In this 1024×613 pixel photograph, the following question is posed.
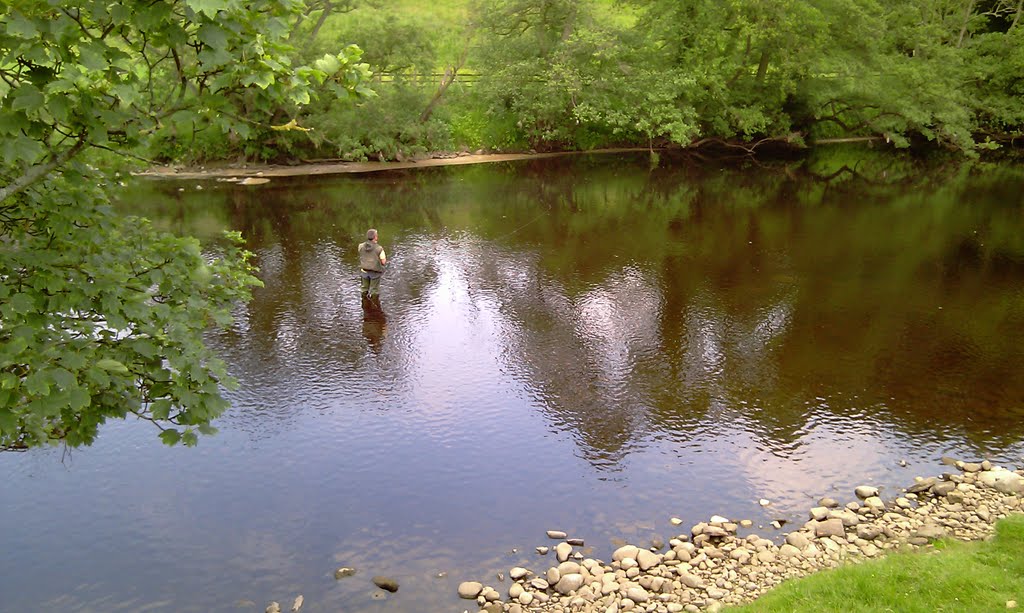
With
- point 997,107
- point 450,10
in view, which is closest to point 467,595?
point 997,107

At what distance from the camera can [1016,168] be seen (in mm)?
43875

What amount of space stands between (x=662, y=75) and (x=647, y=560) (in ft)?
130

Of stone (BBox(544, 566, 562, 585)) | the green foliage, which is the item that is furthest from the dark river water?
the green foliage

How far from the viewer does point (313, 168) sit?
45.6m

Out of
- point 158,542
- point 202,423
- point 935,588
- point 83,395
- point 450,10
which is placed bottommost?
point 158,542

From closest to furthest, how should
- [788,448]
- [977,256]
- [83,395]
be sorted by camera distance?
[83,395]
[788,448]
[977,256]

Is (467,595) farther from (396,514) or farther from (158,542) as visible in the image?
(158,542)

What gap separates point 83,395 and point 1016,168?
165 ft

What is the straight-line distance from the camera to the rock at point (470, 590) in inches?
420

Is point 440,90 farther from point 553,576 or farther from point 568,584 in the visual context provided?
point 568,584

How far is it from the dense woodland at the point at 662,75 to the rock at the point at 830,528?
36.3 meters

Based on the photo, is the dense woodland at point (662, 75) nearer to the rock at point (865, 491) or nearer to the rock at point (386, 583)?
the rock at point (386, 583)

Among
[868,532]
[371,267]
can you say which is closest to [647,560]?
[868,532]

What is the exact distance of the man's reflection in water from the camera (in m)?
19.0
